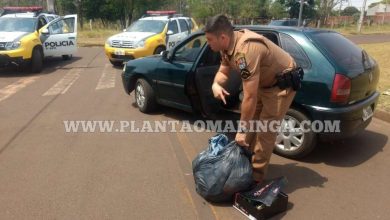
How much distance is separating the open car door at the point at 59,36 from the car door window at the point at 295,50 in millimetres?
9210

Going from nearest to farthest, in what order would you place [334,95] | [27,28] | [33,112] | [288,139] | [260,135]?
[260,135]
[334,95]
[288,139]
[33,112]
[27,28]

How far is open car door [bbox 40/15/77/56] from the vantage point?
468 inches

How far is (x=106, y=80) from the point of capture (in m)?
9.78

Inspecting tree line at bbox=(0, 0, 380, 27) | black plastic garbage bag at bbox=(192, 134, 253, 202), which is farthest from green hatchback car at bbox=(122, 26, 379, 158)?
tree line at bbox=(0, 0, 380, 27)

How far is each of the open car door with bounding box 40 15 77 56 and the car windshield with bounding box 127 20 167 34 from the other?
2141 mm

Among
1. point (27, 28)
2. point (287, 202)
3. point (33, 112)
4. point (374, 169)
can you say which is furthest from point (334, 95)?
point (27, 28)

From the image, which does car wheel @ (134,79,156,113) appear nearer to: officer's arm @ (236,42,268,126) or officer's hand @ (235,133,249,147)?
officer's hand @ (235,133,249,147)

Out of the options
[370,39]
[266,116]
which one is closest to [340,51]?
[266,116]

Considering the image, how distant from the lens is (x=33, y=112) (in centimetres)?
651

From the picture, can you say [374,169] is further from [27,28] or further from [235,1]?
[235,1]

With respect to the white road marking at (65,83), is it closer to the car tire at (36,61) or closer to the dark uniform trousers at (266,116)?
the car tire at (36,61)

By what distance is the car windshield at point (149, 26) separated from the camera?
40.8 feet

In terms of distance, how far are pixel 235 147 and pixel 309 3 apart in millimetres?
49460

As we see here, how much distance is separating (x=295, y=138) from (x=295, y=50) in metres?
1.04
